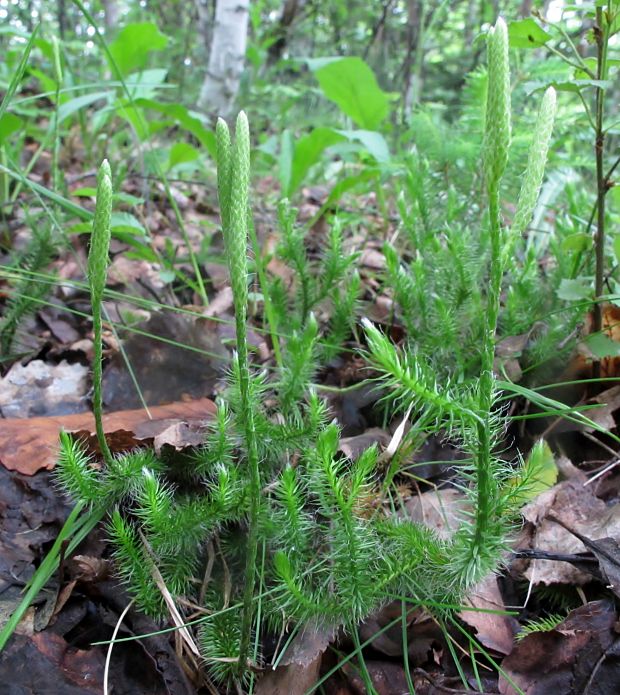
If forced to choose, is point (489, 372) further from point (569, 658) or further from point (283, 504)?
point (569, 658)

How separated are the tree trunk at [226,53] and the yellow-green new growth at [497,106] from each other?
356 centimetres

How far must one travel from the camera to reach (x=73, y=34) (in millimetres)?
7801

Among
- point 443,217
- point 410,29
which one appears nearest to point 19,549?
point 443,217

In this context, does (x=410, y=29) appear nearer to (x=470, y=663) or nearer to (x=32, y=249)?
(x=32, y=249)

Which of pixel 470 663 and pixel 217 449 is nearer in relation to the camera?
pixel 470 663

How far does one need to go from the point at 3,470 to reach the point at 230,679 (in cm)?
71

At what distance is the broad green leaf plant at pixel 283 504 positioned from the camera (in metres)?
0.87

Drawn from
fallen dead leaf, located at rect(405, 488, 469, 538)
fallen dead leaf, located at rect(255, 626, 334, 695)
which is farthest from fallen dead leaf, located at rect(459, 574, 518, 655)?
fallen dead leaf, located at rect(255, 626, 334, 695)

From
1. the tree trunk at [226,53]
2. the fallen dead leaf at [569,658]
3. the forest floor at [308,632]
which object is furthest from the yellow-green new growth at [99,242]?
the tree trunk at [226,53]

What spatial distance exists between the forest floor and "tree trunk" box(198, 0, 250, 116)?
9.05 feet

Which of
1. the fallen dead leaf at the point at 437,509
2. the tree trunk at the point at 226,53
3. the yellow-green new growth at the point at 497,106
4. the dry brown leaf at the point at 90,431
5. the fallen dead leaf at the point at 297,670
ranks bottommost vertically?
the fallen dead leaf at the point at 297,670

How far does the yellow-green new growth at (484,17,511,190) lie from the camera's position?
0.77 m

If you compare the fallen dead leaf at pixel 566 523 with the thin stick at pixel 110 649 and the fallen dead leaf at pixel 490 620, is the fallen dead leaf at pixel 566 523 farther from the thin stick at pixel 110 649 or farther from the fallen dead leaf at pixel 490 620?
the thin stick at pixel 110 649

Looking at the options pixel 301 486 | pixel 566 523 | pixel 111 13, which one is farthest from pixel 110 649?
pixel 111 13
